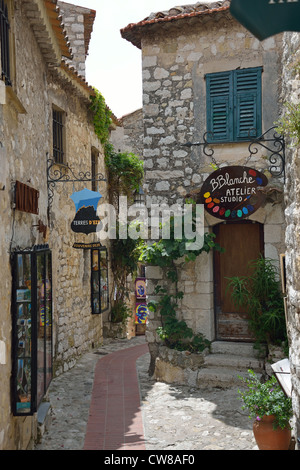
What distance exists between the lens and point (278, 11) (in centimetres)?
270

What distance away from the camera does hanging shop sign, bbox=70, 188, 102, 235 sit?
8.33 metres

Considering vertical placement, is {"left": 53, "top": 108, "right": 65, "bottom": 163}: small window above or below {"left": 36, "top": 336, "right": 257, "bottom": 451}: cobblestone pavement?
above

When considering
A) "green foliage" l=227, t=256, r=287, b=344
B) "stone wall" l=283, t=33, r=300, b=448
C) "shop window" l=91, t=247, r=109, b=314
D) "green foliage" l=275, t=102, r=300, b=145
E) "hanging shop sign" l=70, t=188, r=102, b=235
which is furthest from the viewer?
"shop window" l=91, t=247, r=109, b=314

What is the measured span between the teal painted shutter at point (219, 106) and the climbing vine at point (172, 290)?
1535 millimetres

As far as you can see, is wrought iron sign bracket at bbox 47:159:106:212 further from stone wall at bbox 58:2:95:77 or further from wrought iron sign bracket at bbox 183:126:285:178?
stone wall at bbox 58:2:95:77

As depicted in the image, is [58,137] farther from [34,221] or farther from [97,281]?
[34,221]

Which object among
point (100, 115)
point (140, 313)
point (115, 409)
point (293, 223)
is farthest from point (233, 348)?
point (140, 313)

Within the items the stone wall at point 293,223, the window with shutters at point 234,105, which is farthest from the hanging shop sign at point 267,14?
the window with shutters at point 234,105

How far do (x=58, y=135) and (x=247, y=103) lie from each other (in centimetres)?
376

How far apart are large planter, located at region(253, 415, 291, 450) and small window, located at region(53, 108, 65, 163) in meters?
6.28

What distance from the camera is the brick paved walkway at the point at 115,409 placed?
18.5 ft

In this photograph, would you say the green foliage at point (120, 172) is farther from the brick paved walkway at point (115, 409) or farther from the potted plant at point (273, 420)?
the potted plant at point (273, 420)

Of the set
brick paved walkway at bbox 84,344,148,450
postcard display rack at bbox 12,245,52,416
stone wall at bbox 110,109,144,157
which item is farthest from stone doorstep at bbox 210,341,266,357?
stone wall at bbox 110,109,144,157
